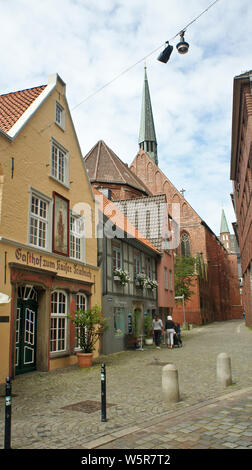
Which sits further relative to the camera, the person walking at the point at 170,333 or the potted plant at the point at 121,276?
the person walking at the point at 170,333

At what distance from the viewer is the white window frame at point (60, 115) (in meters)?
14.6

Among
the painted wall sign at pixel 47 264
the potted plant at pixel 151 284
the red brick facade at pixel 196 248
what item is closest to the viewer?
the painted wall sign at pixel 47 264

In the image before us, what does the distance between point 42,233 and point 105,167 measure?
30090mm

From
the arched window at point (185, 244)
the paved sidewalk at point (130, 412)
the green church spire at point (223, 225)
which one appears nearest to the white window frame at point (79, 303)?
the paved sidewalk at point (130, 412)

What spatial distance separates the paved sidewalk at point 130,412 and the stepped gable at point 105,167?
30.6m

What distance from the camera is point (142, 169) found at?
179 ft

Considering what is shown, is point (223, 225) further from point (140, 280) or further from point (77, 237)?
point (77, 237)

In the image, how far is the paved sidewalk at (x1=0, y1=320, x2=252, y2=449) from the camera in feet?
16.7

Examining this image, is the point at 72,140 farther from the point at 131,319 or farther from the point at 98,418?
the point at 98,418

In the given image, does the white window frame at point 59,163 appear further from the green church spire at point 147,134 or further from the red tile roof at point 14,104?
the green church spire at point 147,134

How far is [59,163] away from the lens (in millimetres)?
14445

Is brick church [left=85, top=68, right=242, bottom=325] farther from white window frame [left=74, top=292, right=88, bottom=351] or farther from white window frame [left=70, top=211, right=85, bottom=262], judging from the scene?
white window frame [left=74, top=292, right=88, bottom=351]
